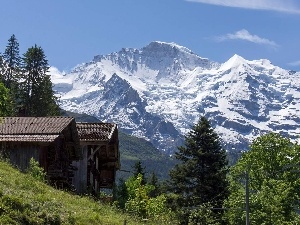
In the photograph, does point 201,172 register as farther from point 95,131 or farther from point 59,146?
point 59,146

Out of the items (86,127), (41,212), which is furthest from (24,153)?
(41,212)

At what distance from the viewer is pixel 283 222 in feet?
167

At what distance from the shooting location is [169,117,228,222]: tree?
55656 millimetres

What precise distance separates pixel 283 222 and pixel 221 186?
25.3 feet

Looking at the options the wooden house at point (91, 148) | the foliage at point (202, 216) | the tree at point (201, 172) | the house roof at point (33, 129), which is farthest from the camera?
the tree at point (201, 172)

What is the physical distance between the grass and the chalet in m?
6.47

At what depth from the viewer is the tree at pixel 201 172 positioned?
5566 centimetres

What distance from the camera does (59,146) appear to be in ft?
127

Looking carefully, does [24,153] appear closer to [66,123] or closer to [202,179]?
[66,123]

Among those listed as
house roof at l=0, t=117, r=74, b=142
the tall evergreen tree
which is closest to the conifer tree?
the tall evergreen tree

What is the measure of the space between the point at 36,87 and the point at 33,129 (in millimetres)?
49755

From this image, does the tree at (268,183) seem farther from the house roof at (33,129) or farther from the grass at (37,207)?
the grass at (37,207)

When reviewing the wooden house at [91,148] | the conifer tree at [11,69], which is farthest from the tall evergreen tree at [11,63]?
the wooden house at [91,148]

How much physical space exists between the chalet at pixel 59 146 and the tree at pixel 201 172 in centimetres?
1010
